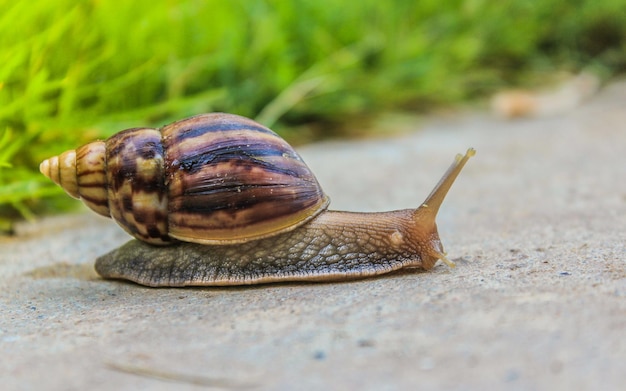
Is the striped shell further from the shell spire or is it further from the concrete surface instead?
the concrete surface

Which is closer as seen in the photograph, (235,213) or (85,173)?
(235,213)

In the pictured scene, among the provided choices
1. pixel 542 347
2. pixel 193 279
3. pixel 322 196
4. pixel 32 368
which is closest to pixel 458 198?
pixel 322 196

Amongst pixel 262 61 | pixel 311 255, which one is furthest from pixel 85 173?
pixel 262 61

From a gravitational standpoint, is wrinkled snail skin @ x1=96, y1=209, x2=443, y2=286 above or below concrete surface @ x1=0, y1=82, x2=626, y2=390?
above

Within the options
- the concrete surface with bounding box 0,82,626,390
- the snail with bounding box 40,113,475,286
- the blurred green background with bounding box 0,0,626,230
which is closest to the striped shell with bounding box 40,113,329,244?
the snail with bounding box 40,113,475,286

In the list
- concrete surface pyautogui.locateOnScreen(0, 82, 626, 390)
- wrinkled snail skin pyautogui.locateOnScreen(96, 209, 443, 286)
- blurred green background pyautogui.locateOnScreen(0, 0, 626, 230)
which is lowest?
concrete surface pyautogui.locateOnScreen(0, 82, 626, 390)

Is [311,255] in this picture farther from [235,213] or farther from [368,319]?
[368,319]
